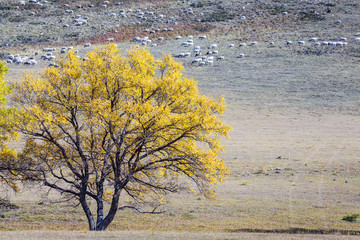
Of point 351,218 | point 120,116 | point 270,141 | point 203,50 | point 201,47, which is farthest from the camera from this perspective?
point 201,47

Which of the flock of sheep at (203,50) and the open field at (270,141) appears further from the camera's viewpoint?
the flock of sheep at (203,50)

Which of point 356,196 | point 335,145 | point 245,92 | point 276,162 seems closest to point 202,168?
point 356,196

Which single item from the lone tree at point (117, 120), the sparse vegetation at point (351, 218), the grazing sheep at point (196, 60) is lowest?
the grazing sheep at point (196, 60)

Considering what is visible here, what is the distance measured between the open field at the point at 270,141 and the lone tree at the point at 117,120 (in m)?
2.35

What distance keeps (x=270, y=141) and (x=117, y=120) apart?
28.7 m

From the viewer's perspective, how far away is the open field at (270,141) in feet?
78.2

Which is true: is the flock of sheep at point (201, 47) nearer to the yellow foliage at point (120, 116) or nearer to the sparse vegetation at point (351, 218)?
the yellow foliage at point (120, 116)

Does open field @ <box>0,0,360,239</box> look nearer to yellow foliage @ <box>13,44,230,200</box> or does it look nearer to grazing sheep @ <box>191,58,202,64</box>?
grazing sheep @ <box>191,58,202,64</box>

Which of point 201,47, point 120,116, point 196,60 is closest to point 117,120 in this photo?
point 120,116

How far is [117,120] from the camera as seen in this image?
806 inches

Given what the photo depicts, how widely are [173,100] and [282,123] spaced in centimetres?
3476

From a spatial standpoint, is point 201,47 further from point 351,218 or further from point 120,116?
point 120,116

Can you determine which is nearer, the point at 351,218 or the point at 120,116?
the point at 120,116

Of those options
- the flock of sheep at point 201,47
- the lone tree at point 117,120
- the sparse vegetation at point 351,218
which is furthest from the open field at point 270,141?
the lone tree at point 117,120
